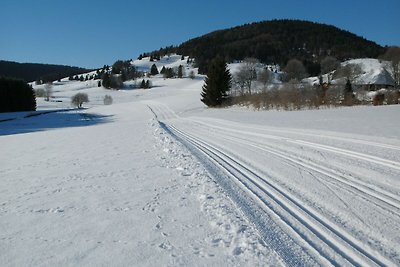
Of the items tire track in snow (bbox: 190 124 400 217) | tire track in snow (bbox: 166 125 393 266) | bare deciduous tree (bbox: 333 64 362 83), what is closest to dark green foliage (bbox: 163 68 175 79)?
bare deciduous tree (bbox: 333 64 362 83)

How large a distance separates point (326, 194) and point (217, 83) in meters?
47.4

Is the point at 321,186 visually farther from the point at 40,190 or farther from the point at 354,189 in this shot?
the point at 40,190

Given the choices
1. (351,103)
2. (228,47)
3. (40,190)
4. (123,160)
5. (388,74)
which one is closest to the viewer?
(40,190)

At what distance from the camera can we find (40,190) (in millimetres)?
7699

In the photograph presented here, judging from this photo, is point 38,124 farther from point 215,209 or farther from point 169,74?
point 169,74

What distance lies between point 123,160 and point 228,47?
641 ft

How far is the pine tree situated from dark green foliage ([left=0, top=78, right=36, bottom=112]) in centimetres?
4706

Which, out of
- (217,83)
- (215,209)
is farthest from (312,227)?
(217,83)

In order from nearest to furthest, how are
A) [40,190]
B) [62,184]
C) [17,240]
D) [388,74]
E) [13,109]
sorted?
[17,240]
[40,190]
[62,184]
[13,109]
[388,74]

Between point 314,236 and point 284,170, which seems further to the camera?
point 284,170

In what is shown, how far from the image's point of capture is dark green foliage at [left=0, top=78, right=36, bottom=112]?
7600cm

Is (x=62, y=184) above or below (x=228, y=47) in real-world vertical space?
below

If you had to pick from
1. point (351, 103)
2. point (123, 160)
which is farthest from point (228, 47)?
point (123, 160)

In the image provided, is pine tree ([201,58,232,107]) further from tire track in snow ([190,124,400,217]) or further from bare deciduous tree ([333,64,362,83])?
tire track in snow ([190,124,400,217])
